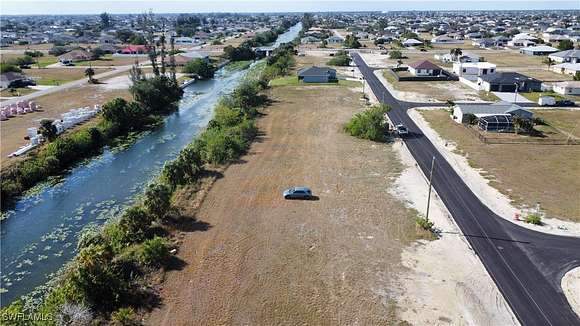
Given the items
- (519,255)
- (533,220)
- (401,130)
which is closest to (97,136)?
(401,130)

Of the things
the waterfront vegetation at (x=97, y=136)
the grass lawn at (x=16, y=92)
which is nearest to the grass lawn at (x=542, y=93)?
the waterfront vegetation at (x=97, y=136)

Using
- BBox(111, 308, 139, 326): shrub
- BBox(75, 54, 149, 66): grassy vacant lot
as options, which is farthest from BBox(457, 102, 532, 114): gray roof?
BBox(75, 54, 149, 66): grassy vacant lot

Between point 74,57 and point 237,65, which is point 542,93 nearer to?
point 237,65

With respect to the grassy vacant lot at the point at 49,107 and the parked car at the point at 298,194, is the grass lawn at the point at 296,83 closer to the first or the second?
the grassy vacant lot at the point at 49,107

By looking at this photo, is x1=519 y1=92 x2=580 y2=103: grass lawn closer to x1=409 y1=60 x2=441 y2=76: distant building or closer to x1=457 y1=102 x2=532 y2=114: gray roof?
x1=457 y1=102 x2=532 y2=114: gray roof

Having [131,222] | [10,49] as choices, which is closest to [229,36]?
[10,49]

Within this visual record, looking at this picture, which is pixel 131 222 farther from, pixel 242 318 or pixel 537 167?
pixel 537 167
